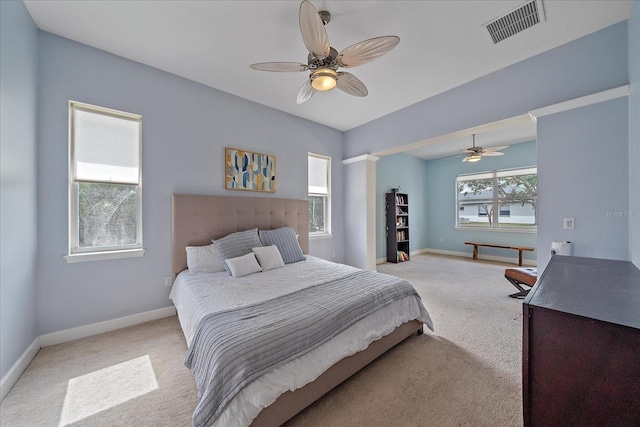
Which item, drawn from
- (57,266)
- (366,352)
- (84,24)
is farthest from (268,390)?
(84,24)

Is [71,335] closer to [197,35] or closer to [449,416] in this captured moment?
[197,35]

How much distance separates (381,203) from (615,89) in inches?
164

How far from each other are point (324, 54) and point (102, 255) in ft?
9.55

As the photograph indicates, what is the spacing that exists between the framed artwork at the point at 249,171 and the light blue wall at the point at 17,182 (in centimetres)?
177

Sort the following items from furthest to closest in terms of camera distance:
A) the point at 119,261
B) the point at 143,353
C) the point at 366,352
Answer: the point at 119,261
the point at 143,353
the point at 366,352

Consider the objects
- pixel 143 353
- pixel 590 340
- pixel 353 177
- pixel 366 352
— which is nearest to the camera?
pixel 590 340

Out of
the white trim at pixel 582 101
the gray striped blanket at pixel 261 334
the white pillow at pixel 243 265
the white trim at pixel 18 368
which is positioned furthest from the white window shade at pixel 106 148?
the white trim at pixel 582 101

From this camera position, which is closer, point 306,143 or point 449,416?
point 449,416

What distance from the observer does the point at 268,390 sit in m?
1.23

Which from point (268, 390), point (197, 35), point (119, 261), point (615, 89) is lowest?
point (268, 390)

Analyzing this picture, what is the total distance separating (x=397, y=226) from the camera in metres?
5.99

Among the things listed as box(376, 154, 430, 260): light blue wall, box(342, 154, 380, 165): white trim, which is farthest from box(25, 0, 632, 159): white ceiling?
box(376, 154, 430, 260): light blue wall

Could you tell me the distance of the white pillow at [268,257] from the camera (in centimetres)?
285

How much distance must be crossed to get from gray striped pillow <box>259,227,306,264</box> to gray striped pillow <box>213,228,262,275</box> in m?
0.13
